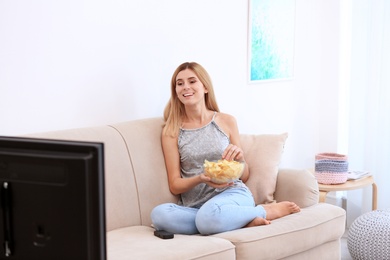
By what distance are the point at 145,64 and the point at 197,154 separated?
665 mm

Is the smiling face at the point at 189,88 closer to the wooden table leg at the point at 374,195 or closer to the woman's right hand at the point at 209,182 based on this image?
the woman's right hand at the point at 209,182

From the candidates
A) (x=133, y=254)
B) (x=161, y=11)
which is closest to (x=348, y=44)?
(x=161, y=11)

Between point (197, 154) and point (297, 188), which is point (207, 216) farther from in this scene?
point (297, 188)

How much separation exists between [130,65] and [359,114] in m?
1.87

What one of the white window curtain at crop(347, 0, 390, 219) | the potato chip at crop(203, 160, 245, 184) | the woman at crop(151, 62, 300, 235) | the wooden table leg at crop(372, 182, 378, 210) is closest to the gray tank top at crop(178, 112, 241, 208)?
the woman at crop(151, 62, 300, 235)

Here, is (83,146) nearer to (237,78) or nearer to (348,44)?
(237,78)

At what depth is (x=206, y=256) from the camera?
2764 mm

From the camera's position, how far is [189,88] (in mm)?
3523

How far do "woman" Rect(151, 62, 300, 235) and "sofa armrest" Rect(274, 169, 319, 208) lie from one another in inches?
5.7

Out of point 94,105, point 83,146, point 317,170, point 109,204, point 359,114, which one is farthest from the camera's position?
point 359,114

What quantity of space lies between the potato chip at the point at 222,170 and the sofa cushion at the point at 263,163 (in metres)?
0.37

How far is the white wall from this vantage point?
318 cm

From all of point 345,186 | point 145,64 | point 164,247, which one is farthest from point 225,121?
point 164,247

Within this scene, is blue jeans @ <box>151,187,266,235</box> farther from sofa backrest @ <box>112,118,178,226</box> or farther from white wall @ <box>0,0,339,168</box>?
white wall @ <box>0,0,339,168</box>
